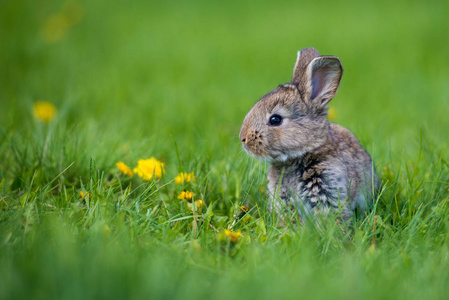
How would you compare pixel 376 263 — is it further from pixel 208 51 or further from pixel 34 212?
pixel 208 51

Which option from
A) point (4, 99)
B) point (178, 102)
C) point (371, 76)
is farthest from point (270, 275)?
point (371, 76)

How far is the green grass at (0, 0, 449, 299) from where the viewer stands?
94.0 inches

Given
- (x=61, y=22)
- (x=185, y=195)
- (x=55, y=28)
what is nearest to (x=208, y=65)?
(x=55, y=28)

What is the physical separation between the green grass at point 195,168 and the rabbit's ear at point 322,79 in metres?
0.71

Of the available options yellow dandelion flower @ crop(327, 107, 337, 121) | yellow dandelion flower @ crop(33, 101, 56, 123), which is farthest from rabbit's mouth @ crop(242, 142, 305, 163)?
yellow dandelion flower @ crop(33, 101, 56, 123)

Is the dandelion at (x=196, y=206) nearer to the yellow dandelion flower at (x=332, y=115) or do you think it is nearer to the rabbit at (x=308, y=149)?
the rabbit at (x=308, y=149)

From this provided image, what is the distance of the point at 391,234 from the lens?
10.1 feet

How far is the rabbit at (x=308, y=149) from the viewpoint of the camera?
3.49m

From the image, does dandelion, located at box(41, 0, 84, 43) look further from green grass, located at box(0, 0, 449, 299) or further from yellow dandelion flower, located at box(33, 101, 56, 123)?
yellow dandelion flower, located at box(33, 101, 56, 123)

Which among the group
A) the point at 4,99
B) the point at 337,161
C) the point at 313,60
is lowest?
the point at 4,99

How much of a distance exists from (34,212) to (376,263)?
6.60 ft

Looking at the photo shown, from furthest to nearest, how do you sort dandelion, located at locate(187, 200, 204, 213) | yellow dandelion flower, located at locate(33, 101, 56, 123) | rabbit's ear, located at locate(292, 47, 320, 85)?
yellow dandelion flower, located at locate(33, 101, 56, 123) < rabbit's ear, located at locate(292, 47, 320, 85) < dandelion, located at locate(187, 200, 204, 213)

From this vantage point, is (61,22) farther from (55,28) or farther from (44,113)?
(44,113)

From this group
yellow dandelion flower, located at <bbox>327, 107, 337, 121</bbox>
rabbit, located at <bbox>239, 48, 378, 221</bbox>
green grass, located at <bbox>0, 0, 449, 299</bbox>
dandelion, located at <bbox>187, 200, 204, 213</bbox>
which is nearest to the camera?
green grass, located at <bbox>0, 0, 449, 299</bbox>
